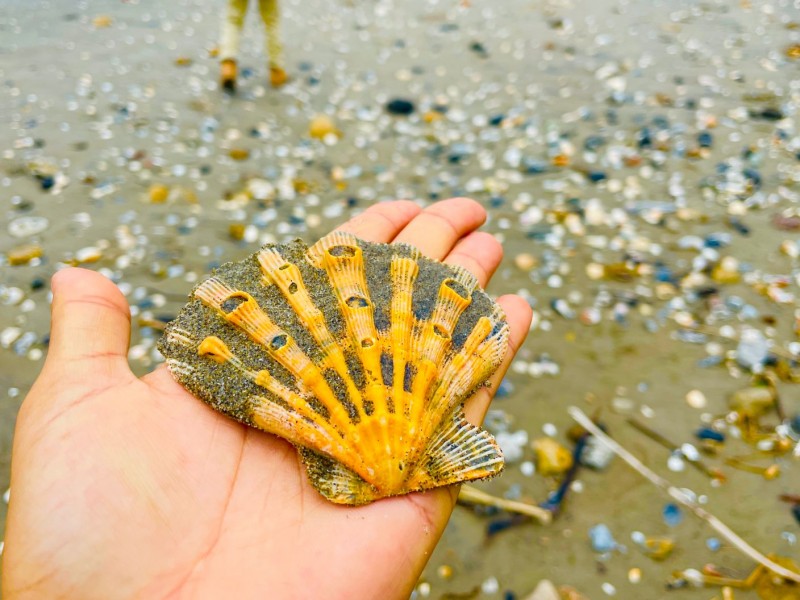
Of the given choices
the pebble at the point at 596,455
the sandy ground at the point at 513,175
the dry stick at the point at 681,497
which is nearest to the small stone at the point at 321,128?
the sandy ground at the point at 513,175

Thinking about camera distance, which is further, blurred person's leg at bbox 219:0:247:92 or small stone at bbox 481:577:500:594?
blurred person's leg at bbox 219:0:247:92

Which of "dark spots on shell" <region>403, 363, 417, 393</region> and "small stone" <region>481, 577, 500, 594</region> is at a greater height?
"dark spots on shell" <region>403, 363, 417, 393</region>

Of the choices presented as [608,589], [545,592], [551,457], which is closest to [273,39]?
[551,457]

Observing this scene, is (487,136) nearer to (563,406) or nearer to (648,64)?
(648,64)

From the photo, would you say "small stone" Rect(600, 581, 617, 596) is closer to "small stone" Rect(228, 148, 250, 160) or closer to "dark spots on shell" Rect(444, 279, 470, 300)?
"dark spots on shell" Rect(444, 279, 470, 300)

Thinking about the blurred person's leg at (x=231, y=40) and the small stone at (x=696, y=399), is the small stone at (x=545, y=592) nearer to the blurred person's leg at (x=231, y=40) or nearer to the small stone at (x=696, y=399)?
the small stone at (x=696, y=399)

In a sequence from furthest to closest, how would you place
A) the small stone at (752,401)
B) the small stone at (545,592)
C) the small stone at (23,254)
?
the small stone at (23,254), the small stone at (752,401), the small stone at (545,592)

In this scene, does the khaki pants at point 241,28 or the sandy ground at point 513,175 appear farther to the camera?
the khaki pants at point 241,28

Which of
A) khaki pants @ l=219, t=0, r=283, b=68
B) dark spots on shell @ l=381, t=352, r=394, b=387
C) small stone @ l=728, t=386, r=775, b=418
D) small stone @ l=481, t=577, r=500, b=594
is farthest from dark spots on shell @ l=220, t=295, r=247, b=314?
khaki pants @ l=219, t=0, r=283, b=68
